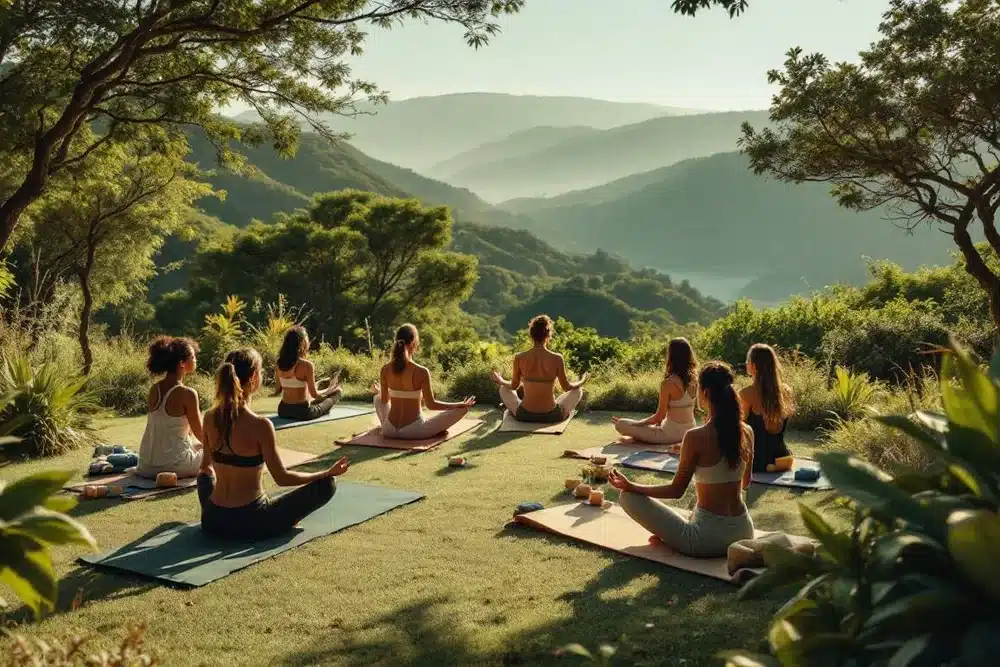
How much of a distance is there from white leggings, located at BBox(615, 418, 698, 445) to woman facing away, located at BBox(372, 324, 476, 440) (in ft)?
5.38

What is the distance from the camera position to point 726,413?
421 cm

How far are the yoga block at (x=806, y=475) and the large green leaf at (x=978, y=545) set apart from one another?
503cm

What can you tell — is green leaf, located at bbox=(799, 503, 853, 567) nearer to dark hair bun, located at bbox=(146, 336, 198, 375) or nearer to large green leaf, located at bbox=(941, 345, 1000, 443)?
large green leaf, located at bbox=(941, 345, 1000, 443)

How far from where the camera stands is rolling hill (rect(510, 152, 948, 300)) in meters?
133

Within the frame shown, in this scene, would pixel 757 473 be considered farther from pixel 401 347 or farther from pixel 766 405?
pixel 401 347

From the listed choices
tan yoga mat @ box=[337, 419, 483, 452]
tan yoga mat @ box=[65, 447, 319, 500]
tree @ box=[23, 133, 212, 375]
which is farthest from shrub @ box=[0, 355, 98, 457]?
tree @ box=[23, 133, 212, 375]

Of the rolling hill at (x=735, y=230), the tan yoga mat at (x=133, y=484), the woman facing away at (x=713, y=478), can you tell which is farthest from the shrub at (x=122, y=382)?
the rolling hill at (x=735, y=230)

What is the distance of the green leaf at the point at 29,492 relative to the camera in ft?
5.33

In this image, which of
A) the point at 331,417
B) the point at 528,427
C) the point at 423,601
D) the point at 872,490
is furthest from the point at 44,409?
the point at 872,490

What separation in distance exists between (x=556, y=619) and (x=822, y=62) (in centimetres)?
Result: 1130

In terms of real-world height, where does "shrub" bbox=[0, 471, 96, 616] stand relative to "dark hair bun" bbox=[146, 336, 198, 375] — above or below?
below

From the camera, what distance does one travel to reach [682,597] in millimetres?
3740

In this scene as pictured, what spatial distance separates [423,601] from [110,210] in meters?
16.7

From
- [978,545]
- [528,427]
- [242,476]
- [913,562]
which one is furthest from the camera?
[528,427]
